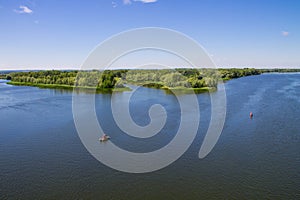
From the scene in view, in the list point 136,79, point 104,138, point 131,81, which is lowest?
point 104,138

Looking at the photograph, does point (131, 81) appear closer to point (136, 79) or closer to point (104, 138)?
point (136, 79)

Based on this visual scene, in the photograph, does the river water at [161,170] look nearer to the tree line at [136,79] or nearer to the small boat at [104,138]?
the small boat at [104,138]

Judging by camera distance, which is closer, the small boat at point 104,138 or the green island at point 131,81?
the small boat at point 104,138

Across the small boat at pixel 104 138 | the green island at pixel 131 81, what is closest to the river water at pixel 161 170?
the small boat at pixel 104 138

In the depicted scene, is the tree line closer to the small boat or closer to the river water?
the river water

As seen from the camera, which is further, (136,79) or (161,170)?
(136,79)

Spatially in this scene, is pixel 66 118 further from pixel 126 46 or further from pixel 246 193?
pixel 246 193

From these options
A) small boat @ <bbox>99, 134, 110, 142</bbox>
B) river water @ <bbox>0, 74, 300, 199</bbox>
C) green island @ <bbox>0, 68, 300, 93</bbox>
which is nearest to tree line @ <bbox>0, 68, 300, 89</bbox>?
green island @ <bbox>0, 68, 300, 93</bbox>

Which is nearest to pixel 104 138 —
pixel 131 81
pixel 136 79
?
pixel 136 79

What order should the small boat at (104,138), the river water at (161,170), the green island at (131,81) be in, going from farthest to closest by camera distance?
the green island at (131,81) < the small boat at (104,138) < the river water at (161,170)

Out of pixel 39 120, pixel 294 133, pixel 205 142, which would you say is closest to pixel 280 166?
pixel 205 142

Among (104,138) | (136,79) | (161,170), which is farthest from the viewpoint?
(136,79)
